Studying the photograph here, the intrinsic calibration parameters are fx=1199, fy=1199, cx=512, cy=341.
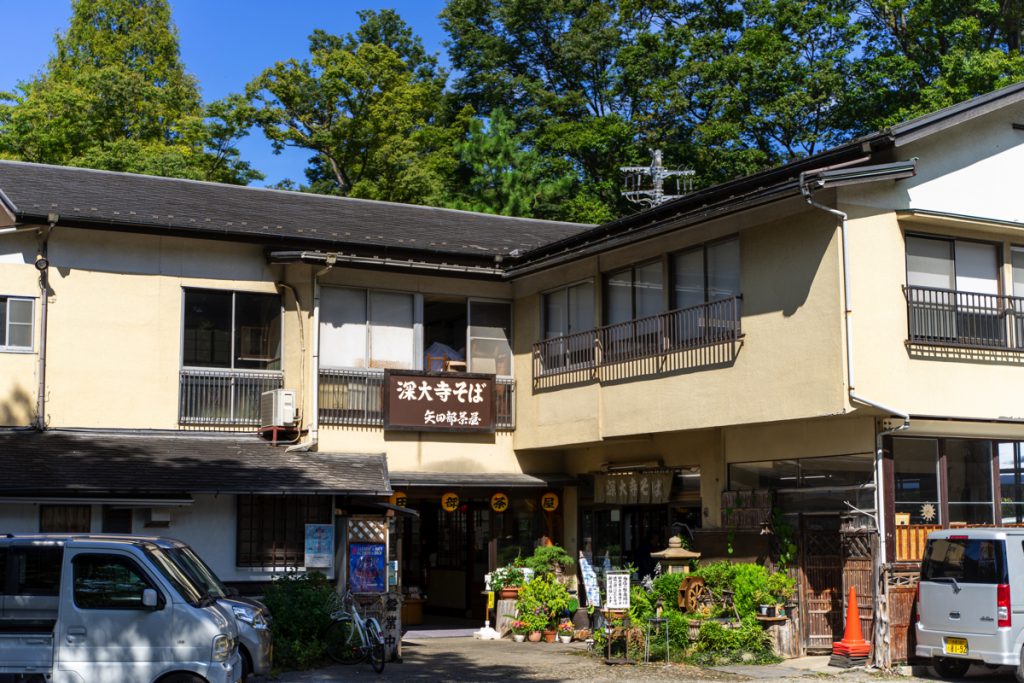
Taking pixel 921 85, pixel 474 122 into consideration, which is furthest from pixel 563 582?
pixel 921 85

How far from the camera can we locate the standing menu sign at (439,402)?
23.4 meters

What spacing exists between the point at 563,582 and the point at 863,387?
9.01 meters

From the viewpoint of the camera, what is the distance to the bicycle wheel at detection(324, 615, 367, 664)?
712 inches

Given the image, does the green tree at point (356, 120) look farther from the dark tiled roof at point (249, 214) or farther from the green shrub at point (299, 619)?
the green shrub at point (299, 619)

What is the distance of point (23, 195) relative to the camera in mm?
22000

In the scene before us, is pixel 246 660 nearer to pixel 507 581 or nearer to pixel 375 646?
Result: pixel 375 646

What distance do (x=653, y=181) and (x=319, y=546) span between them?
2264 centimetres

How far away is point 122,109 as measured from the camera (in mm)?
45156

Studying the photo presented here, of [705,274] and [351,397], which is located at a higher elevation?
[705,274]

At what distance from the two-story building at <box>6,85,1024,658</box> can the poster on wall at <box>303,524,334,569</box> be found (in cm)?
25

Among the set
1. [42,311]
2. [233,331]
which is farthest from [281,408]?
[42,311]

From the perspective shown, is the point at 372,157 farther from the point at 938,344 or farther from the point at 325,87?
the point at 938,344

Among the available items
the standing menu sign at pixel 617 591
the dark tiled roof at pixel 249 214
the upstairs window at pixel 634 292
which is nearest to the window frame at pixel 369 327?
the dark tiled roof at pixel 249 214

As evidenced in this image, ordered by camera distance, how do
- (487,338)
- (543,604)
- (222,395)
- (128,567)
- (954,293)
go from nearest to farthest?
(128,567), (954,293), (543,604), (222,395), (487,338)
